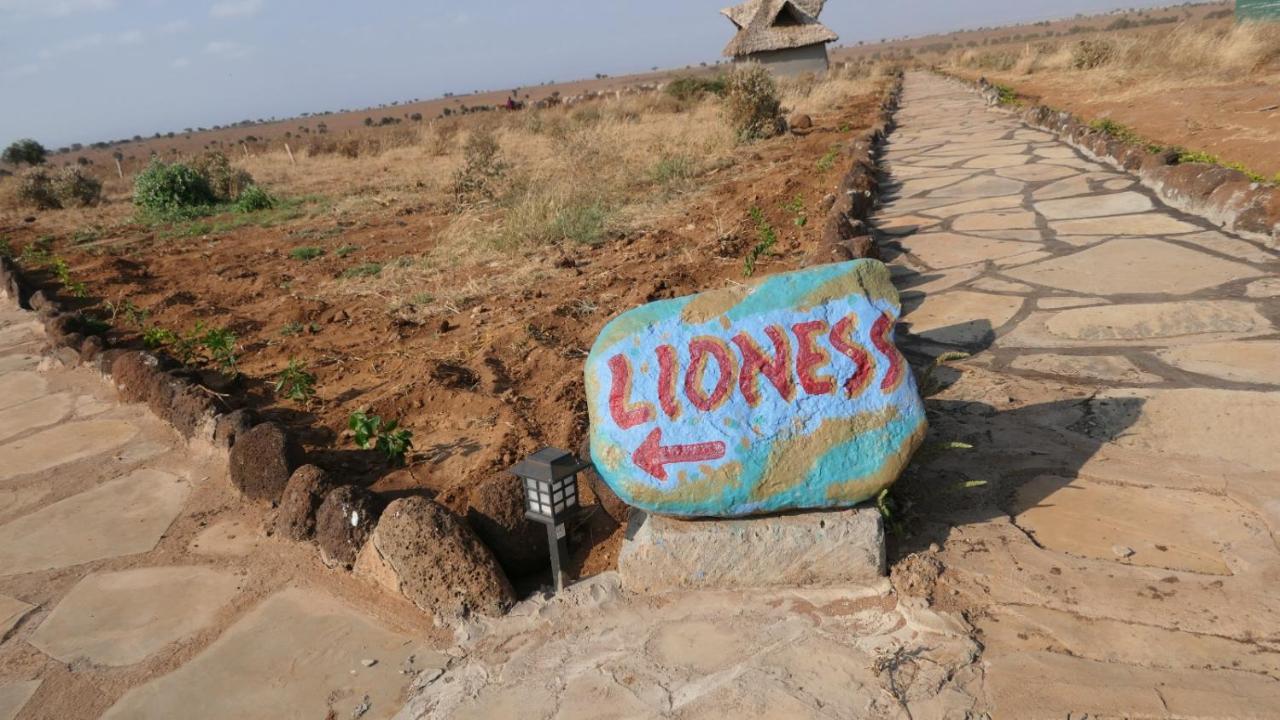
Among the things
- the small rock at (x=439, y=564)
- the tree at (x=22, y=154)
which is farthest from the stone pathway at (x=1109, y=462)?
the tree at (x=22, y=154)

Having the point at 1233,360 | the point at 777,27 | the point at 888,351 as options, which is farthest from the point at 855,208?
the point at 777,27

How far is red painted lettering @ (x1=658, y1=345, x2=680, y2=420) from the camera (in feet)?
8.87

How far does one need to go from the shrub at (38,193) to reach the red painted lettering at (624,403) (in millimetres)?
18166

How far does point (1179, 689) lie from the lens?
213cm

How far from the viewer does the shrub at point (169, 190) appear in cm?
1396

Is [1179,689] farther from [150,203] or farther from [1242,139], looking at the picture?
[150,203]

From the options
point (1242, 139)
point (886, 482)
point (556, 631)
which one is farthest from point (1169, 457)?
point (1242, 139)

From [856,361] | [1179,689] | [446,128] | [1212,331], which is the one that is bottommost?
[1179,689]

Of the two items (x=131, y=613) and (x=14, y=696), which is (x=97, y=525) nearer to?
(x=131, y=613)

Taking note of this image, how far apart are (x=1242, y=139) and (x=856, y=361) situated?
813 cm

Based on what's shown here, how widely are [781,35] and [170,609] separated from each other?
2395cm

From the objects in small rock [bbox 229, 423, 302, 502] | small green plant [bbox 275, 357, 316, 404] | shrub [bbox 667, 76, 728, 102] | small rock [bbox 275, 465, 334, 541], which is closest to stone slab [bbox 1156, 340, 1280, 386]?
small rock [bbox 275, 465, 334, 541]

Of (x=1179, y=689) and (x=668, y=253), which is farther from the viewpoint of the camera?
(x=668, y=253)

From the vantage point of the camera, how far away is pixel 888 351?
9.16 ft
